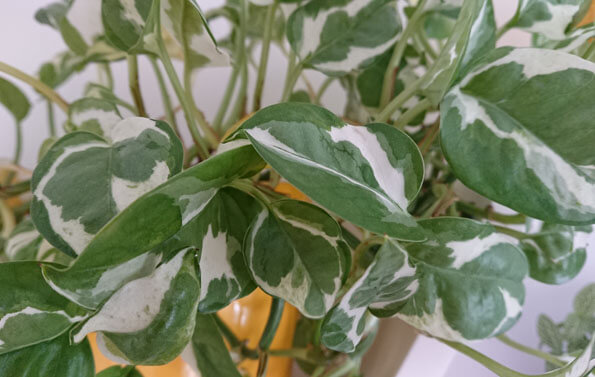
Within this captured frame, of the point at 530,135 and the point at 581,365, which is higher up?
the point at 530,135

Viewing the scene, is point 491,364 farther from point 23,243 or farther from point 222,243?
point 23,243

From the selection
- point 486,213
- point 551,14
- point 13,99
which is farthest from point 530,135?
point 13,99

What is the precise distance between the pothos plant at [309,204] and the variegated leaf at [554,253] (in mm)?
127

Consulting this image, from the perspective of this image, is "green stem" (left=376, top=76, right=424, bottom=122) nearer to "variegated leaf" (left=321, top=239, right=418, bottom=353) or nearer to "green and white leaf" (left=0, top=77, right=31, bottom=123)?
"variegated leaf" (left=321, top=239, right=418, bottom=353)

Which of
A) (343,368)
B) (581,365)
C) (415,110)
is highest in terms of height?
(415,110)

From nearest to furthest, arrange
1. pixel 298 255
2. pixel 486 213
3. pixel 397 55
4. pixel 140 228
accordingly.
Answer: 1. pixel 140 228
2. pixel 298 255
3. pixel 397 55
4. pixel 486 213

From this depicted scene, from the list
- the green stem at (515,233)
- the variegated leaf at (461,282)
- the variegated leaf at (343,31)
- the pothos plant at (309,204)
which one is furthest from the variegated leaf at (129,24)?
the green stem at (515,233)

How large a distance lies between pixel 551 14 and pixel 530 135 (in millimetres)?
168

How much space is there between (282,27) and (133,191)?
39cm

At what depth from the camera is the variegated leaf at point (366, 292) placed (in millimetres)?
258

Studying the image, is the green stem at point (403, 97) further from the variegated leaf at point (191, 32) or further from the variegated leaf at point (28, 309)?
the variegated leaf at point (28, 309)

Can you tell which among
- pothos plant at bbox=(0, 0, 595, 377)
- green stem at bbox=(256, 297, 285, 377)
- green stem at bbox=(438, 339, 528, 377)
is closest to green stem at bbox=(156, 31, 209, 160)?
pothos plant at bbox=(0, 0, 595, 377)

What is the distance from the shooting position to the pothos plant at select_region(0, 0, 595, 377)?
213 millimetres

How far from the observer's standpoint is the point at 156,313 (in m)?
0.23
